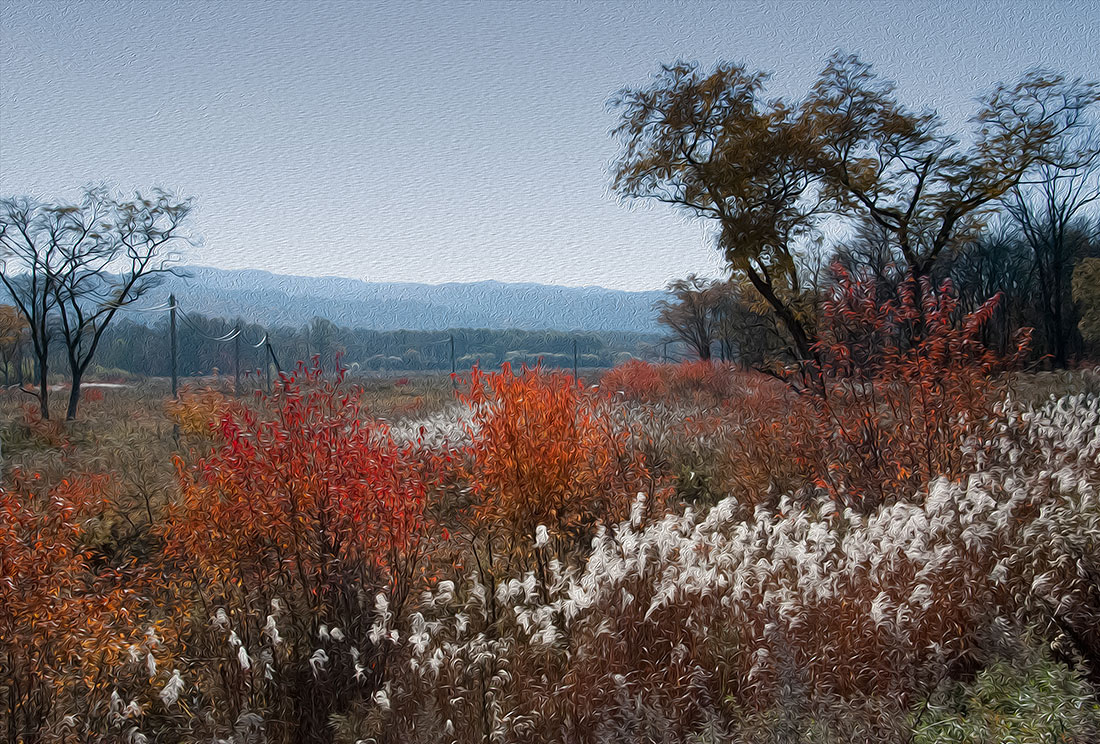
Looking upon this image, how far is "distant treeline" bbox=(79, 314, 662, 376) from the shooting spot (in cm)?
729

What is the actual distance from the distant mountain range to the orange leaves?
157 centimetres

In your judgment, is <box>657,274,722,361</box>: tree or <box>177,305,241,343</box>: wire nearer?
<box>177,305,241,343</box>: wire

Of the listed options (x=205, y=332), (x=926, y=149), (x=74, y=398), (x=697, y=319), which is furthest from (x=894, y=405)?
(x=74, y=398)

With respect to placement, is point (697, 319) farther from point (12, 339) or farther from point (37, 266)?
point (12, 339)

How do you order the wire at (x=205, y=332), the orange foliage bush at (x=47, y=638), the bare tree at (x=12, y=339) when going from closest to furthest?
the orange foliage bush at (x=47, y=638) → the wire at (x=205, y=332) → the bare tree at (x=12, y=339)

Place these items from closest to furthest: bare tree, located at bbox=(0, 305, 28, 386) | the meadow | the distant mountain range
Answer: the meadow → the distant mountain range → bare tree, located at bbox=(0, 305, 28, 386)

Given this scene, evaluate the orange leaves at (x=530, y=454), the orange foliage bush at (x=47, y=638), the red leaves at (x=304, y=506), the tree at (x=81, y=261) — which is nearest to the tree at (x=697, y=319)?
the orange leaves at (x=530, y=454)

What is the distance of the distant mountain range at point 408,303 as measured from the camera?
21.0 feet

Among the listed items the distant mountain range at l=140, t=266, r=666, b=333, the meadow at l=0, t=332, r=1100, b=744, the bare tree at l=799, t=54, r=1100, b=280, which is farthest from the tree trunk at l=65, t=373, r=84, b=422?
the bare tree at l=799, t=54, r=1100, b=280

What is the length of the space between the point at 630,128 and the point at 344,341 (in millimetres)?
4302

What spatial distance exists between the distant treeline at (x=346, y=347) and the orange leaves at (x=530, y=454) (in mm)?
1459

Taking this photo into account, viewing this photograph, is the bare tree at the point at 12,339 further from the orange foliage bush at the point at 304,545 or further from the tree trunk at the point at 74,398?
the orange foliage bush at the point at 304,545

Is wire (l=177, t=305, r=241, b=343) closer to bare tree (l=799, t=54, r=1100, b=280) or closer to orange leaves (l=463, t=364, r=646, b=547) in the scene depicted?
orange leaves (l=463, t=364, r=646, b=547)

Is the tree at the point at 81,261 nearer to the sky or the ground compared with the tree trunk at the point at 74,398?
nearer to the sky
